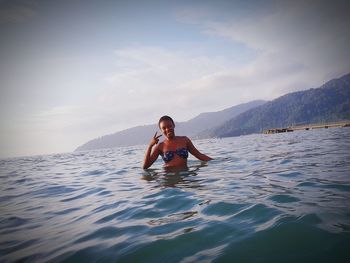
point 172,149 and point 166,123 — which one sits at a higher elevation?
point 166,123

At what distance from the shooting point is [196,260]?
247cm

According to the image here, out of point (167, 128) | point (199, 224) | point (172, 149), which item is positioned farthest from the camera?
point (172, 149)

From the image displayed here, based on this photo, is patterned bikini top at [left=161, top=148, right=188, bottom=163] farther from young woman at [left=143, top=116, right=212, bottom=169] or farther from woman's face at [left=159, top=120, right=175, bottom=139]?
woman's face at [left=159, top=120, right=175, bottom=139]

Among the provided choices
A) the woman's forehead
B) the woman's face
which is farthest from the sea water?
the woman's forehead

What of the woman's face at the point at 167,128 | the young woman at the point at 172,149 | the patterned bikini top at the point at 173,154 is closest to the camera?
the woman's face at the point at 167,128

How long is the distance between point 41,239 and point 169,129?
5743 mm

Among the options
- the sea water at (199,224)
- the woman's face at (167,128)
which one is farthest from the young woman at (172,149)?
the sea water at (199,224)

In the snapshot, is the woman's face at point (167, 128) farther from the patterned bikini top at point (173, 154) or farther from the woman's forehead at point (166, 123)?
the patterned bikini top at point (173, 154)

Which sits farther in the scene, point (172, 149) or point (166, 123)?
point (172, 149)

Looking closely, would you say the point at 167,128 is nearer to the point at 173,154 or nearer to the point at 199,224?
the point at 173,154

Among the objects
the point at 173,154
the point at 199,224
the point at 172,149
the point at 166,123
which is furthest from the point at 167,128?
the point at 199,224

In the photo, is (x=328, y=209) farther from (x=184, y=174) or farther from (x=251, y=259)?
(x=184, y=174)

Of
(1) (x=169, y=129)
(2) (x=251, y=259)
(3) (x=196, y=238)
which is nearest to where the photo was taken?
(2) (x=251, y=259)

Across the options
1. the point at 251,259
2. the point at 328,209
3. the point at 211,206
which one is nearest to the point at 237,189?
the point at 211,206
